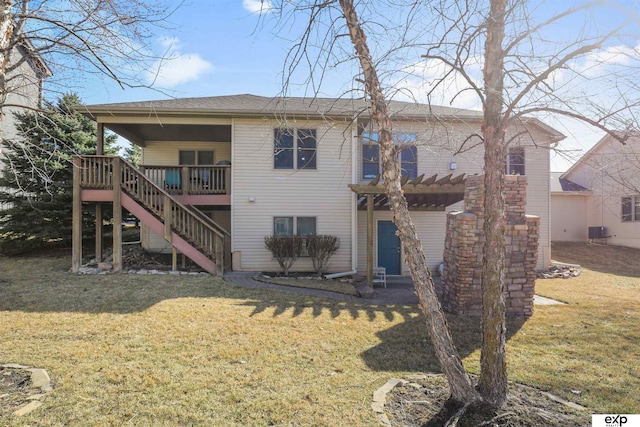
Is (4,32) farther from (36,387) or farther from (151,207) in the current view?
(151,207)

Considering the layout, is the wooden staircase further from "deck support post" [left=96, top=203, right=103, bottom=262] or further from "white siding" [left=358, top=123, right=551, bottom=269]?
"white siding" [left=358, top=123, right=551, bottom=269]

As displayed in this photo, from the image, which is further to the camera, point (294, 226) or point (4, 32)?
point (294, 226)

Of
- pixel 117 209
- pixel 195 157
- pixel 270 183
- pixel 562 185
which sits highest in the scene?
pixel 195 157

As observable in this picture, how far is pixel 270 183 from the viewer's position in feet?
33.2

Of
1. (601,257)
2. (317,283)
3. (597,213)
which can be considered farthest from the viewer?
(597,213)

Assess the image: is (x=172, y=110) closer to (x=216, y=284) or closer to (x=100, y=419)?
(x=216, y=284)

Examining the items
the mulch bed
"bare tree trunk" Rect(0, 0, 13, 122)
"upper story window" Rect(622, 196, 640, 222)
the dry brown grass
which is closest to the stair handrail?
the dry brown grass

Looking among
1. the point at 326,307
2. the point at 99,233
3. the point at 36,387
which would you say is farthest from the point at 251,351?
the point at 99,233

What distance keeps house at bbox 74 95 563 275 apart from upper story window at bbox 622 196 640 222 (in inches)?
311

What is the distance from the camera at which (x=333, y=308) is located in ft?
21.0

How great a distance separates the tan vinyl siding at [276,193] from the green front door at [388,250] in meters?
1.30

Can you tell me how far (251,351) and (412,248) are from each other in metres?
2.58

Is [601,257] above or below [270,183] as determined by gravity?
below

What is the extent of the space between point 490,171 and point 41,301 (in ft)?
26.0
